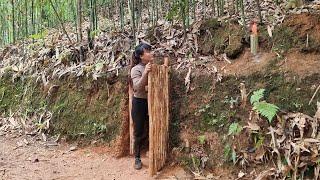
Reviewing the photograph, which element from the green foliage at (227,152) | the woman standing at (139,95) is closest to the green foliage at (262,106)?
the green foliage at (227,152)

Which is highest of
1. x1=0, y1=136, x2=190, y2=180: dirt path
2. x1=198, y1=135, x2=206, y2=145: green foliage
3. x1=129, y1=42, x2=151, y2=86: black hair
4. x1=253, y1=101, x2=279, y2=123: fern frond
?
x1=129, y1=42, x2=151, y2=86: black hair

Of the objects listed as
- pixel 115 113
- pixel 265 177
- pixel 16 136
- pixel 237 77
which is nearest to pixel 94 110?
pixel 115 113

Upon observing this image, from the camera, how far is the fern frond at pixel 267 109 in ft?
13.8

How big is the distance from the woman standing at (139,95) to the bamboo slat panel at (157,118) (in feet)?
0.45

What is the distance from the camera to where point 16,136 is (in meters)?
7.23

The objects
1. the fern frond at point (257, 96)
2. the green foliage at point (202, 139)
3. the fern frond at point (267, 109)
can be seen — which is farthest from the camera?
the green foliage at point (202, 139)

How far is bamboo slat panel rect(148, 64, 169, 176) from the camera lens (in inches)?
195

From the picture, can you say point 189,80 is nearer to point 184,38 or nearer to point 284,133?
point 184,38

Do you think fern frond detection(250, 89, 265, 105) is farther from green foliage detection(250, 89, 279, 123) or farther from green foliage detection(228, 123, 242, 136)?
green foliage detection(228, 123, 242, 136)

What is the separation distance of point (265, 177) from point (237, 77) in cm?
141

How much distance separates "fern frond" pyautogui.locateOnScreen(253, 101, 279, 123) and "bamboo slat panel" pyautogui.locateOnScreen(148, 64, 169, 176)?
3.97 ft

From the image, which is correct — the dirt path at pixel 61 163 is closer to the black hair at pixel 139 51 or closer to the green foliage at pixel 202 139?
the green foliage at pixel 202 139

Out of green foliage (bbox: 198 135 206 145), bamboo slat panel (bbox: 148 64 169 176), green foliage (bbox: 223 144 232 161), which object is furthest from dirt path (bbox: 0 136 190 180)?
green foliage (bbox: 223 144 232 161)

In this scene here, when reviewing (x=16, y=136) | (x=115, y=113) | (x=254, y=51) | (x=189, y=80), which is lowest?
(x=16, y=136)
